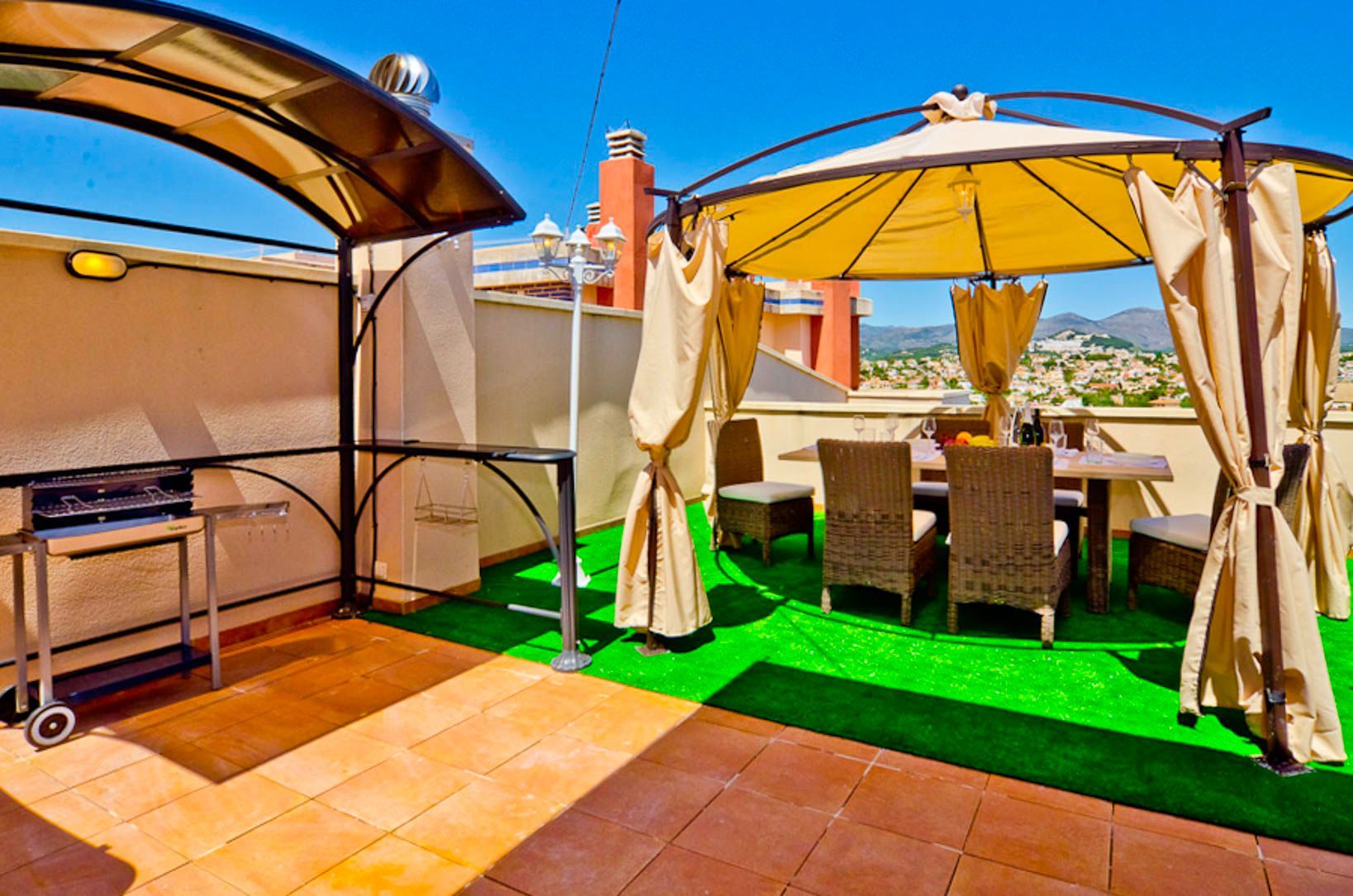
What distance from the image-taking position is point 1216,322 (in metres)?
2.79

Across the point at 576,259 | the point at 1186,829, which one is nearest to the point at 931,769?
the point at 1186,829

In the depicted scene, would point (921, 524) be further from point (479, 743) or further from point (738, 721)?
point (479, 743)

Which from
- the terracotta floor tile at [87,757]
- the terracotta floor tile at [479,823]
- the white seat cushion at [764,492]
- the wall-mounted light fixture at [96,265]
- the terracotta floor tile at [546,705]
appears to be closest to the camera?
the terracotta floor tile at [479,823]

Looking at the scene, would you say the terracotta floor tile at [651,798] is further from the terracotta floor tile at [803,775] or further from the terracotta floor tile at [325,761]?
the terracotta floor tile at [325,761]

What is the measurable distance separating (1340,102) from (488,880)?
3052 centimetres

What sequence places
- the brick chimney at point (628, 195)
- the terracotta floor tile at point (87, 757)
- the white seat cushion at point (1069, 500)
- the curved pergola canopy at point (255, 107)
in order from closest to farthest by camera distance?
the curved pergola canopy at point (255, 107), the terracotta floor tile at point (87, 757), the white seat cushion at point (1069, 500), the brick chimney at point (628, 195)

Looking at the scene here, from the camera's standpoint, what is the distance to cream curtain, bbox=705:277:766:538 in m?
5.96

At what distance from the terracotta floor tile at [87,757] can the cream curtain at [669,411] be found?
2.08 m

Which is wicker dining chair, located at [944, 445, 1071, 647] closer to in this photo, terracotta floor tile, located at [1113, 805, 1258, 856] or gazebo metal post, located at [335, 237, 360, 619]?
terracotta floor tile, located at [1113, 805, 1258, 856]

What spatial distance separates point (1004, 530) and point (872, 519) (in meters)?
0.67

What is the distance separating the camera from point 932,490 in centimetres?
570

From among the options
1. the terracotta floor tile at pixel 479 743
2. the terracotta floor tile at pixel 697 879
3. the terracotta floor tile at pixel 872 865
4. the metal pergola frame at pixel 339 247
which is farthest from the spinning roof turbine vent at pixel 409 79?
the terracotta floor tile at pixel 872 865

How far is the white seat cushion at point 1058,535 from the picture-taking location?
3896 mm

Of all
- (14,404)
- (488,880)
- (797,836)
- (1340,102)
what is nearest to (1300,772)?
(797,836)
